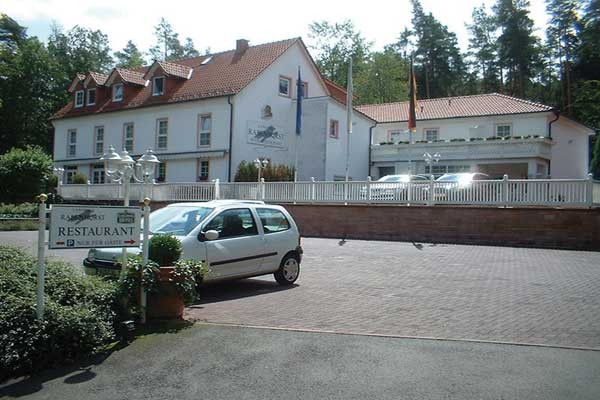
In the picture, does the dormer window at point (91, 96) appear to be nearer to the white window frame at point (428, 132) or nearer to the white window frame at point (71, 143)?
the white window frame at point (71, 143)

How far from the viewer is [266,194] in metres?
24.3

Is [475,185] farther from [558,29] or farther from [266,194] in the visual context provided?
[558,29]

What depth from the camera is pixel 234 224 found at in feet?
32.5

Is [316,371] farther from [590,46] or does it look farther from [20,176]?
[590,46]

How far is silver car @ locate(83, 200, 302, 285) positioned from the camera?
29.5ft

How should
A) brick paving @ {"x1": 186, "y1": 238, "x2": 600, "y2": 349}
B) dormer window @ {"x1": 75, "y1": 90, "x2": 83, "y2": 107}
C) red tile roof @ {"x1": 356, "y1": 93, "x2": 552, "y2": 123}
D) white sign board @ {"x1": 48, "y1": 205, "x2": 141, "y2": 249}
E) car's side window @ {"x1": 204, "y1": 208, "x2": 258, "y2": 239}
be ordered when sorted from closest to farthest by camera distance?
white sign board @ {"x1": 48, "y1": 205, "x2": 141, "y2": 249} < brick paving @ {"x1": 186, "y1": 238, "x2": 600, "y2": 349} < car's side window @ {"x1": 204, "y1": 208, "x2": 258, "y2": 239} < red tile roof @ {"x1": 356, "y1": 93, "x2": 552, "y2": 123} < dormer window @ {"x1": 75, "y1": 90, "x2": 83, "y2": 107}

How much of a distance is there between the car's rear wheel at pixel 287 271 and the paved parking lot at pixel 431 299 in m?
0.21

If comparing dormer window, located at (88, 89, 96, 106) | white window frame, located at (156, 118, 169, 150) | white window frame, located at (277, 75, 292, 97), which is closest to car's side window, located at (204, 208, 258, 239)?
white window frame, located at (277, 75, 292, 97)

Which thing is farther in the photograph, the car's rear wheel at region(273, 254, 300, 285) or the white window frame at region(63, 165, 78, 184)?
the white window frame at region(63, 165, 78, 184)

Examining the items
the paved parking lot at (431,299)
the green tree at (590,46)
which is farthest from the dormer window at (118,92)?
the green tree at (590,46)

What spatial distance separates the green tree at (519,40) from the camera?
2136 inches

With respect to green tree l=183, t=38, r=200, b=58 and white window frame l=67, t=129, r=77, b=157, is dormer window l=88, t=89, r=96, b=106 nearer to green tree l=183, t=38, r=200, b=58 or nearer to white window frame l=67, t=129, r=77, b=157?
white window frame l=67, t=129, r=77, b=157

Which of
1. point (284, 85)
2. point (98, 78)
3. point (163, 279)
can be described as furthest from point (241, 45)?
point (163, 279)

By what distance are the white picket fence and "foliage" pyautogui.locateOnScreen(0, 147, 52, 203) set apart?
9.68 m
